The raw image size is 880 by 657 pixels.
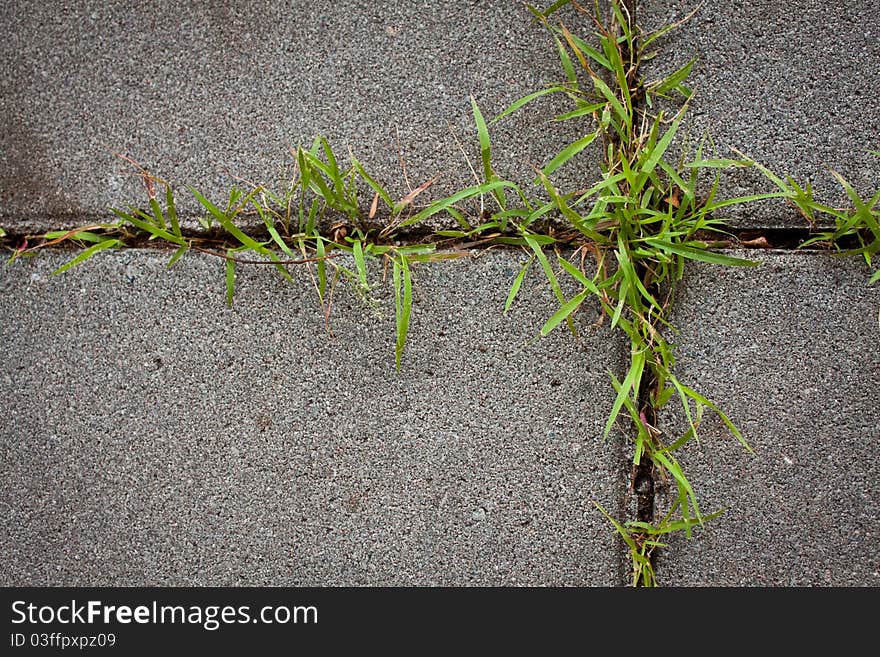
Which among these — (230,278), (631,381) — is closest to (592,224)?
(631,381)

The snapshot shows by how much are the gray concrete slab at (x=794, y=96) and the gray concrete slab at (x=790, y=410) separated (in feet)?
0.53

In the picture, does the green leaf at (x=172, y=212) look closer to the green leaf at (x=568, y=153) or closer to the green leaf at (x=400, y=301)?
the green leaf at (x=400, y=301)

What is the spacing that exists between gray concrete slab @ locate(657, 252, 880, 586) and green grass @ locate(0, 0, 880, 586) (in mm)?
41

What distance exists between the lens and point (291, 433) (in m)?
A: 1.45

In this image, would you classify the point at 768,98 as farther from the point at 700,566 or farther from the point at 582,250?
the point at 700,566

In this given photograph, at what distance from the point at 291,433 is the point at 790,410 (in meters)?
1.06

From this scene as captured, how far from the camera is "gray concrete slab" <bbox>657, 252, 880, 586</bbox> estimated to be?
141cm

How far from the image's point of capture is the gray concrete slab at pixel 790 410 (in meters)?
1.41

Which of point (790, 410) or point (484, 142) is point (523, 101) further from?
point (790, 410)

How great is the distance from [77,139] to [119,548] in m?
0.90

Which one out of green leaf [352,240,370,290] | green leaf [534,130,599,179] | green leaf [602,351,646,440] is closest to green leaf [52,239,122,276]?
green leaf [352,240,370,290]

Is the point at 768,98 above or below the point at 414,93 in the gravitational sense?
below

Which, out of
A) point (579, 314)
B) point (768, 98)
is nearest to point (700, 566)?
point (579, 314)

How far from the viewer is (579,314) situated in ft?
4.70
